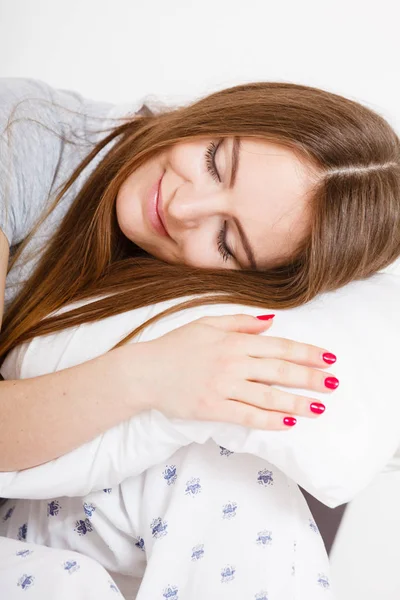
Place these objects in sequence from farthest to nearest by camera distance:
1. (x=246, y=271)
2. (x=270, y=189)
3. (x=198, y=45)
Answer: (x=198, y=45) < (x=246, y=271) < (x=270, y=189)

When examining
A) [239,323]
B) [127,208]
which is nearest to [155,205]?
[127,208]

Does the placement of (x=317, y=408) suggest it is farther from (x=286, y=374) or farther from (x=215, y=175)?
(x=215, y=175)

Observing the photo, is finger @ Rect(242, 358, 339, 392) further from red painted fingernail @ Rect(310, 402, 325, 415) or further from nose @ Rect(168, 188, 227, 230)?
nose @ Rect(168, 188, 227, 230)

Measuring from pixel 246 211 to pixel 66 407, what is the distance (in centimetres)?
43

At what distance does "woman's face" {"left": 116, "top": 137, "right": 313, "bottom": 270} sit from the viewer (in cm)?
119

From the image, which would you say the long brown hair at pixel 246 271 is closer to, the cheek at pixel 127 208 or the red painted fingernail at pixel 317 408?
the cheek at pixel 127 208

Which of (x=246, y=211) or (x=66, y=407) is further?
(x=246, y=211)

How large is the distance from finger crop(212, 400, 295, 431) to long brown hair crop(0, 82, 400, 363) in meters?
A: 0.21

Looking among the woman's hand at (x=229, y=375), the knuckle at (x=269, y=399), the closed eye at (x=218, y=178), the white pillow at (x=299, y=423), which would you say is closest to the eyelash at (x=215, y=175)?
the closed eye at (x=218, y=178)

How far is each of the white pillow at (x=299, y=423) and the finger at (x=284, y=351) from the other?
0.03 meters

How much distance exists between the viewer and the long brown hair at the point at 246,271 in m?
1.21

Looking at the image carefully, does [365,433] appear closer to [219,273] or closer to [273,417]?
[273,417]

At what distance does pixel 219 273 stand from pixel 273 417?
35 centimetres

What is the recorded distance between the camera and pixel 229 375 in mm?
1016
